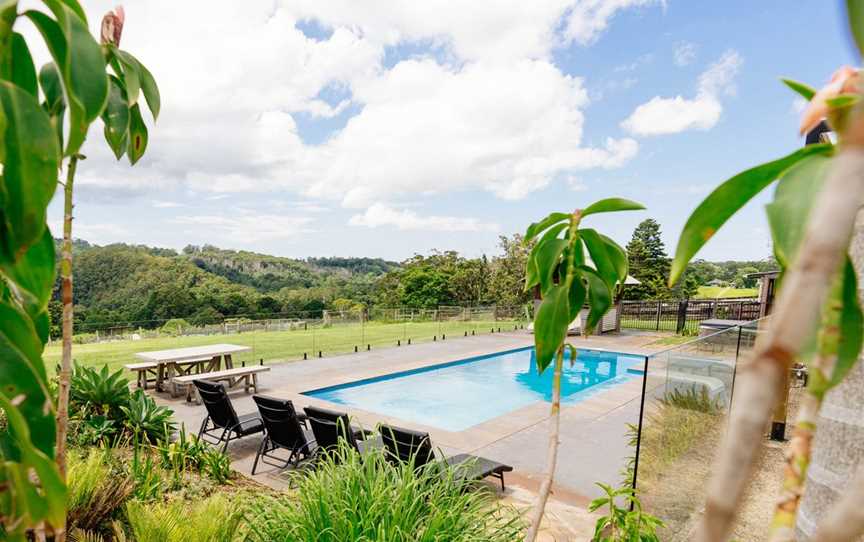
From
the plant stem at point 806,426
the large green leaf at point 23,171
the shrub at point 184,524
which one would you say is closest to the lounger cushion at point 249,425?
the shrub at point 184,524

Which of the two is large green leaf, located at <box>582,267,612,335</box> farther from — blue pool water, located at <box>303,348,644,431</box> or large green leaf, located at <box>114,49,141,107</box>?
blue pool water, located at <box>303,348,644,431</box>

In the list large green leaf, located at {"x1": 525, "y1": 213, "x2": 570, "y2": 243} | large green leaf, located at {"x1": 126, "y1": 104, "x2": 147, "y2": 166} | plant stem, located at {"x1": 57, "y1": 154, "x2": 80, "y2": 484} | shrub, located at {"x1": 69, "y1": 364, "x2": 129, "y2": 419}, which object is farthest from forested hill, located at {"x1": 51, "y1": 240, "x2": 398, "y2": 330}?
large green leaf, located at {"x1": 525, "y1": 213, "x2": 570, "y2": 243}

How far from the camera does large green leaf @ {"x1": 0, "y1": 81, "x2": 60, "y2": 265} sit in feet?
2.48

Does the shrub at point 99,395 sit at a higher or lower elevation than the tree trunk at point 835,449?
lower

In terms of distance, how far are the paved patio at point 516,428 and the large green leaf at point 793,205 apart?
4.23 metres

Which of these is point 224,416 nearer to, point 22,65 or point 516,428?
point 516,428

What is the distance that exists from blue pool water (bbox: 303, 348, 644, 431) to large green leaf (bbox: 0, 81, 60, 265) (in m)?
9.30

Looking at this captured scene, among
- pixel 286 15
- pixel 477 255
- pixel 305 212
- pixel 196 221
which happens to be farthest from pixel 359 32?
pixel 196 221

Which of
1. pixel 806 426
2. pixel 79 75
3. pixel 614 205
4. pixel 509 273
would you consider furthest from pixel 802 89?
pixel 509 273

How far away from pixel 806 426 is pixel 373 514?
267 centimetres

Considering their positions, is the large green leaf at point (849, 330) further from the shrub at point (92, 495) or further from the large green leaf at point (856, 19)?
the shrub at point (92, 495)

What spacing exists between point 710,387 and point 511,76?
1460cm

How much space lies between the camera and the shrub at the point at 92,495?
3.15 metres

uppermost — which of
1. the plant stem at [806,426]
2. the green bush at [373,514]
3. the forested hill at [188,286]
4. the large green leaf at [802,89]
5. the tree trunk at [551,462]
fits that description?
the large green leaf at [802,89]
